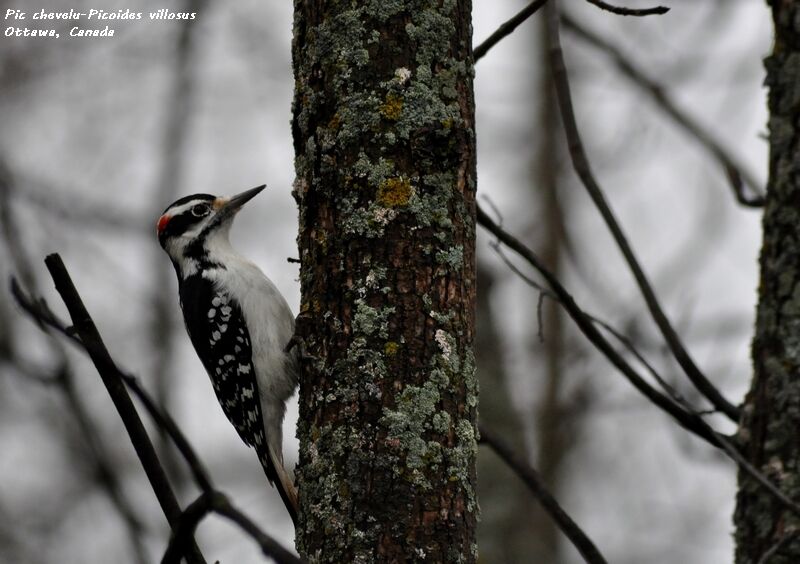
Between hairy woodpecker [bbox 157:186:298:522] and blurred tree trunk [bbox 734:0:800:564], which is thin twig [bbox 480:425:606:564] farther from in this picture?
hairy woodpecker [bbox 157:186:298:522]

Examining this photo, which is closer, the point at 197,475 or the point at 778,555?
the point at 197,475

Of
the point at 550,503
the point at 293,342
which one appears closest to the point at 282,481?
the point at 293,342

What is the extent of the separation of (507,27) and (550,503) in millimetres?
1628

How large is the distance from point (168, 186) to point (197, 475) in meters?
6.37

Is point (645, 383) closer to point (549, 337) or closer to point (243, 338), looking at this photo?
point (243, 338)

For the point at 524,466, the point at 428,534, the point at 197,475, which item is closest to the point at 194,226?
the point at 428,534

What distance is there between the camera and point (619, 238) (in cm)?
291

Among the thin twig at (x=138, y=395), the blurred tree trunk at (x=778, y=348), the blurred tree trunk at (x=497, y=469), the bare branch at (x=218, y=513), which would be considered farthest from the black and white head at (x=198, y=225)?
the bare branch at (x=218, y=513)

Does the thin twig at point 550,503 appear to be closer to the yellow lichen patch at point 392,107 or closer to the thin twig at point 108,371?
the thin twig at point 108,371

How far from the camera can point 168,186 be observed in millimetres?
7434

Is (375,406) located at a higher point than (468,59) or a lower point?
lower

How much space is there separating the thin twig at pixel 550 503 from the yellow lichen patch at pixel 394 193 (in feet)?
2.47

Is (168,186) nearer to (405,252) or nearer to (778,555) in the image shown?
(405,252)

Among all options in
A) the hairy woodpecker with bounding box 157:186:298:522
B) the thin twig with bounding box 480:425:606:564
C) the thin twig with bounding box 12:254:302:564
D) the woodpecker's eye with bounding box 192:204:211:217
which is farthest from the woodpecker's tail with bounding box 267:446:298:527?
the thin twig with bounding box 12:254:302:564
